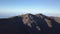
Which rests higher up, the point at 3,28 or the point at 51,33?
the point at 3,28

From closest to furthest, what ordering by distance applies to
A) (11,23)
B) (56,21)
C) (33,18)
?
(11,23)
(33,18)
(56,21)

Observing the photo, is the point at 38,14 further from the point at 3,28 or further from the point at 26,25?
the point at 3,28

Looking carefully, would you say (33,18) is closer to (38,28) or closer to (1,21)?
(38,28)

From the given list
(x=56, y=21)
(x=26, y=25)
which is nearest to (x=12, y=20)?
(x=26, y=25)

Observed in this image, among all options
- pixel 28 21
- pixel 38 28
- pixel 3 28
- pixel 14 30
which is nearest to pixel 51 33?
pixel 38 28

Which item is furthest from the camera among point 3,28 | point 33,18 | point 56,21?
point 56,21

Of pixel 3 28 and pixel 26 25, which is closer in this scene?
pixel 3 28
